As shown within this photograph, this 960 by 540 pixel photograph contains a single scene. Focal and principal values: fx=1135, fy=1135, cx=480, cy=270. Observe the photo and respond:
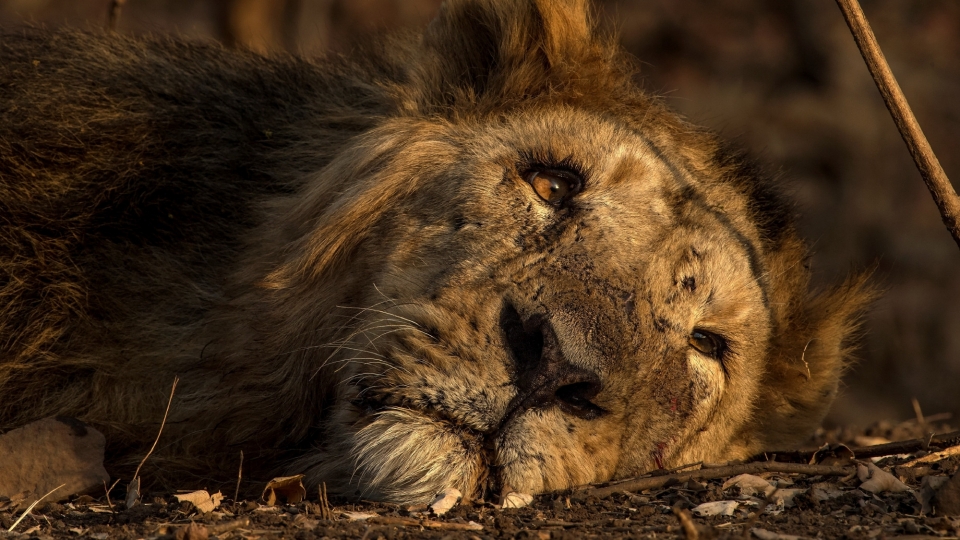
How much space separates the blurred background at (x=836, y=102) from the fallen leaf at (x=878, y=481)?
550 cm

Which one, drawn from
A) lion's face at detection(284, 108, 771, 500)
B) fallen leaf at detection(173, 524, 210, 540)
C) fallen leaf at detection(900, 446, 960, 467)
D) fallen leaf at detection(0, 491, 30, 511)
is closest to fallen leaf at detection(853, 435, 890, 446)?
fallen leaf at detection(900, 446, 960, 467)

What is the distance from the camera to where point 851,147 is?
10.0 metres

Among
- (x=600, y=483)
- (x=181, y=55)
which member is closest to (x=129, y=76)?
(x=181, y=55)

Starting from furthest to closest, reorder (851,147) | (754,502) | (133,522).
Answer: (851,147), (754,502), (133,522)

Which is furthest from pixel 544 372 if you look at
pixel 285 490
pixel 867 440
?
pixel 867 440

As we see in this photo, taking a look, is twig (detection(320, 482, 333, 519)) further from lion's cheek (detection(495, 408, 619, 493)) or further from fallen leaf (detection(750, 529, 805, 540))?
fallen leaf (detection(750, 529, 805, 540))

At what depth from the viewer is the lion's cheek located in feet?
9.08

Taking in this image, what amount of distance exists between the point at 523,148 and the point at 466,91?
347 mm

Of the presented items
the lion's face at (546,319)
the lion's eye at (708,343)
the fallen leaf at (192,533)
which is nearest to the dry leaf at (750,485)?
the lion's face at (546,319)

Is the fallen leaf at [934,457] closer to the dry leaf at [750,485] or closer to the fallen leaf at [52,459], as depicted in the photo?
the dry leaf at [750,485]

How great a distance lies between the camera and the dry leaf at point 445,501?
2816mm

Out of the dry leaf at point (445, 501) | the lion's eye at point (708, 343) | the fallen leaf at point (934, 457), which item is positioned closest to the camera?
the dry leaf at point (445, 501)

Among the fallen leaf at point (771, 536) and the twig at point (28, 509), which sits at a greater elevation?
the fallen leaf at point (771, 536)

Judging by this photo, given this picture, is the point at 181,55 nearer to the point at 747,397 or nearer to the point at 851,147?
the point at 747,397
